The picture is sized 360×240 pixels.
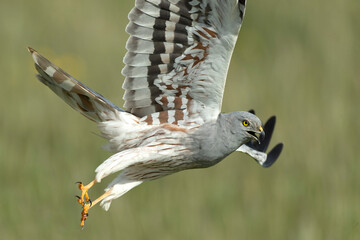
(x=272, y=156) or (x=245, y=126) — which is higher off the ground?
(x=245, y=126)

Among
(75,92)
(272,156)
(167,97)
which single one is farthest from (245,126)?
(272,156)

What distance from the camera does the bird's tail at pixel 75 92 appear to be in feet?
22.1

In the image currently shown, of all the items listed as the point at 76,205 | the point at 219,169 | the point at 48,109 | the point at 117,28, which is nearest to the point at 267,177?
the point at 219,169

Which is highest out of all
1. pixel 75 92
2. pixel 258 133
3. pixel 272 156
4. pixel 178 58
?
pixel 178 58

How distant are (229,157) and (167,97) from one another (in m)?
3.08

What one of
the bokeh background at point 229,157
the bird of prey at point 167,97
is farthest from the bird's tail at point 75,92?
the bokeh background at point 229,157

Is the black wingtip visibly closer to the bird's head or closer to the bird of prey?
the bird of prey

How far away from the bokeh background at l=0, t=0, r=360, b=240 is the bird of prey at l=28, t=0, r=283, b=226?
2073 millimetres

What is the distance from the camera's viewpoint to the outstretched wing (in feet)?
21.5

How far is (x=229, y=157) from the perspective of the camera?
9.93 m

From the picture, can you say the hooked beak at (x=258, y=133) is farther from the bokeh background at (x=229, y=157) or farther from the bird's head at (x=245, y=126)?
the bokeh background at (x=229, y=157)

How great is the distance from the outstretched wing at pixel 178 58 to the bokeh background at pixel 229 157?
2218mm

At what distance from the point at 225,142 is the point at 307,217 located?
8.76 feet

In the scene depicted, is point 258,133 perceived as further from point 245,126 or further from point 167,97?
point 167,97
